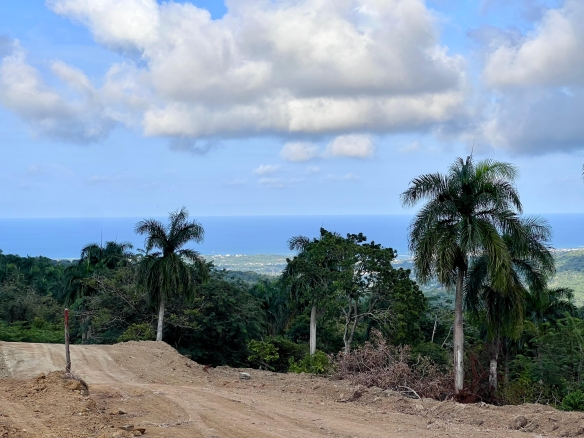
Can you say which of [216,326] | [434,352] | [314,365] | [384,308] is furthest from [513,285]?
[216,326]

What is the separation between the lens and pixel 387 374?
16453 millimetres

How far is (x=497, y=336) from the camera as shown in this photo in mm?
23688

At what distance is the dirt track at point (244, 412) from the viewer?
32.5 feet

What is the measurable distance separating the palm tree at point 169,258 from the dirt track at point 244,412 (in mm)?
9622

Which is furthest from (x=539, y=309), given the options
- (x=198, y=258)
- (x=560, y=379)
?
(x=198, y=258)

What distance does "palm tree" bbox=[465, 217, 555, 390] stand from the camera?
72.2ft

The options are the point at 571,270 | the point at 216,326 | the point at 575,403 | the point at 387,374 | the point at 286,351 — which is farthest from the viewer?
the point at 571,270

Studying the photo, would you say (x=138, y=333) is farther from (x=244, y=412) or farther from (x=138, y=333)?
(x=244, y=412)

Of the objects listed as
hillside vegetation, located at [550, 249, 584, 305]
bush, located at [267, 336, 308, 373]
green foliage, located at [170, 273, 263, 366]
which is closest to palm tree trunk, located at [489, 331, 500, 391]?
bush, located at [267, 336, 308, 373]

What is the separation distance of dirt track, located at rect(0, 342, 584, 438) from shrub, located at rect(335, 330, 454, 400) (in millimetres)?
994

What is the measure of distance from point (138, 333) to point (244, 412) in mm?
19643

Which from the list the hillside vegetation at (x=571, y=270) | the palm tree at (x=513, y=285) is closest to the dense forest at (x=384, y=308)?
the palm tree at (x=513, y=285)

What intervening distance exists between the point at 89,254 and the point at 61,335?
1034cm

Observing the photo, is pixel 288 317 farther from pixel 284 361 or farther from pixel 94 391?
pixel 94 391
